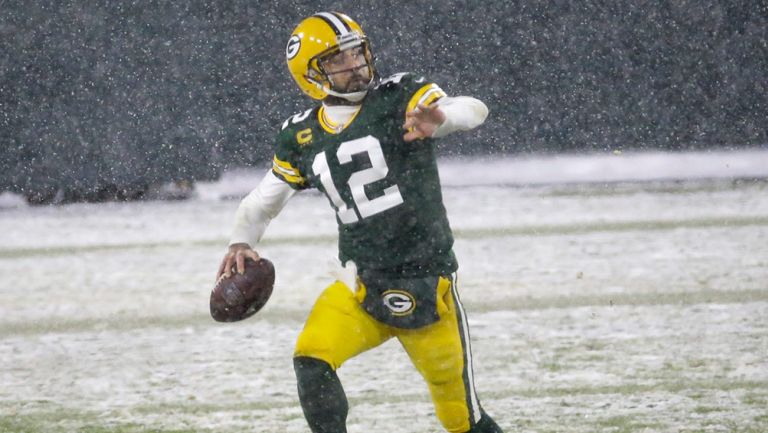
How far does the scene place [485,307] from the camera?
6.64 meters

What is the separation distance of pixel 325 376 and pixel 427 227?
0.63 metres

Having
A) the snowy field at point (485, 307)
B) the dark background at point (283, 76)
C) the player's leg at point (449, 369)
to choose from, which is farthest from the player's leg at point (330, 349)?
the dark background at point (283, 76)

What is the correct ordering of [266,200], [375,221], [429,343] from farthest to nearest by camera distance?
1. [266,200]
2. [375,221]
3. [429,343]

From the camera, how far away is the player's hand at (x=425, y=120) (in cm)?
379

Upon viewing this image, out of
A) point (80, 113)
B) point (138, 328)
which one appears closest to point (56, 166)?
point (80, 113)

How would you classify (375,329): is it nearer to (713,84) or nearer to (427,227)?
(427,227)

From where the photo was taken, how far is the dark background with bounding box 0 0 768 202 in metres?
10.2

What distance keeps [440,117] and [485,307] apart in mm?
2976

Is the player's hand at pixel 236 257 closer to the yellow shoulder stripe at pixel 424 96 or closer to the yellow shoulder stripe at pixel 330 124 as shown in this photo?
the yellow shoulder stripe at pixel 330 124

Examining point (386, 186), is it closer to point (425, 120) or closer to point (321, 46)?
point (425, 120)

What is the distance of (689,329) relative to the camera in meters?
6.04

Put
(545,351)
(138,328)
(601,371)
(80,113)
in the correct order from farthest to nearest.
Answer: (80,113) < (138,328) < (545,351) < (601,371)

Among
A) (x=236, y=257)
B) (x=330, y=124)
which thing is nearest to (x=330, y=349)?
(x=236, y=257)

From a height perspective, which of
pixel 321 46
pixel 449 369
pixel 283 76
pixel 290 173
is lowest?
pixel 283 76
